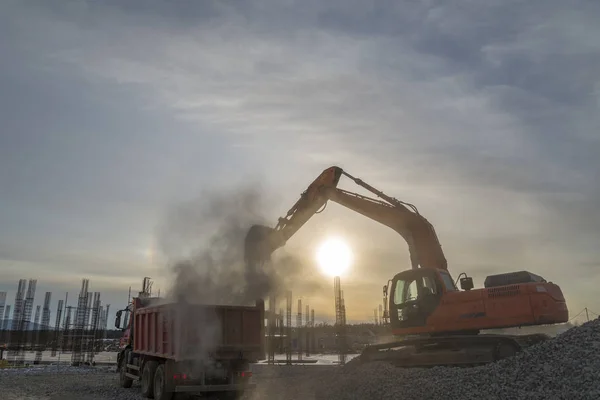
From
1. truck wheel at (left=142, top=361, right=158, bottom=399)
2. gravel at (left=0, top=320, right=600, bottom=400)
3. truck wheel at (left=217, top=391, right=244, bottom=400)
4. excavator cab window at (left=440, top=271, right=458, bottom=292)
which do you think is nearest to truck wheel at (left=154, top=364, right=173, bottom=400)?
truck wheel at (left=142, top=361, right=158, bottom=399)

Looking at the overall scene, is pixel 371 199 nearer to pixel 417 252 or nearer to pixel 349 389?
pixel 417 252

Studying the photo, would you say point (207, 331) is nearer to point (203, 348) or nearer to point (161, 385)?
point (203, 348)

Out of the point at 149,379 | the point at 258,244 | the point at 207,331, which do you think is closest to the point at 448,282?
the point at 258,244

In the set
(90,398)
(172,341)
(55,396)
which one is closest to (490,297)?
(172,341)

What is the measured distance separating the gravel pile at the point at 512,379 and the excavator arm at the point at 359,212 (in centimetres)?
470

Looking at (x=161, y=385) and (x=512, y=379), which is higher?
(x=512, y=379)

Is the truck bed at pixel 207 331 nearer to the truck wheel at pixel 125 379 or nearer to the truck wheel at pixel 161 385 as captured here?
the truck wheel at pixel 161 385

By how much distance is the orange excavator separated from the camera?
1411cm

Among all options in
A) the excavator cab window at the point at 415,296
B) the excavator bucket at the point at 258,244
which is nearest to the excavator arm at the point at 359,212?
the excavator bucket at the point at 258,244

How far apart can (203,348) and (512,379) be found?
8377 mm

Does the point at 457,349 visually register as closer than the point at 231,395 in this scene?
No

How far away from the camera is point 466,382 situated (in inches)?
471

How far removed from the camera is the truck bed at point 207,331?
13562mm

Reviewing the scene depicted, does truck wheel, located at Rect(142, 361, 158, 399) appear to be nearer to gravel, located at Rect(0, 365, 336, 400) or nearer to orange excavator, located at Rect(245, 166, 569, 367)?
gravel, located at Rect(0, 365, 336, 400)
